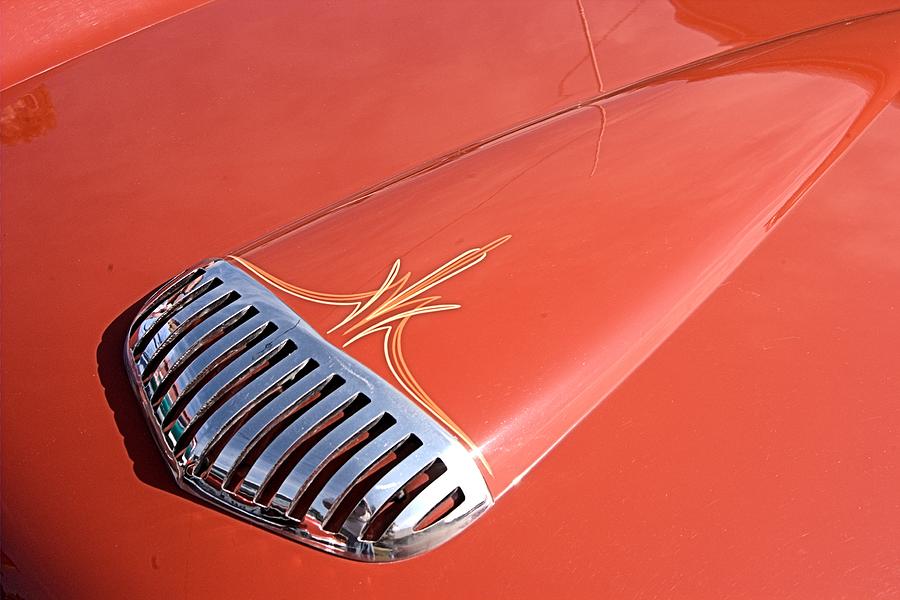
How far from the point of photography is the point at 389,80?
1734 mm

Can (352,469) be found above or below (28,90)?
below

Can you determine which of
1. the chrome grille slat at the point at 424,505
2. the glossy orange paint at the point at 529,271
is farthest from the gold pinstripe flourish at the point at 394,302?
the chrome grille slat at the point at 424,505

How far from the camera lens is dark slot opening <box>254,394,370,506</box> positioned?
103 centimetres

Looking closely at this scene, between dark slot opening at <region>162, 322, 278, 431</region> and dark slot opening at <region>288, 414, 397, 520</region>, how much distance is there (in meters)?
0.20

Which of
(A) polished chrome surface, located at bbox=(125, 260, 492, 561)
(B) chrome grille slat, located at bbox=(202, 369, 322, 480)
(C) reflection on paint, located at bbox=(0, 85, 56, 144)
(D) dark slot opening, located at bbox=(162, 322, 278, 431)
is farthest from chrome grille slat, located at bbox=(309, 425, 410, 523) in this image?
(C) reflection on paint, located at bbox=(0, 85, 56, 144)

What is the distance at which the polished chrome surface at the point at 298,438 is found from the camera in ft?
3.31

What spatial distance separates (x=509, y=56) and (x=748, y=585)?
1.17 m

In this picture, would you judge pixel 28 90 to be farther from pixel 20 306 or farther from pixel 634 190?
pixel 634 190

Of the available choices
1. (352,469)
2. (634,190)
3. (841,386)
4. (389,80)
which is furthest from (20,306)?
(841,386)

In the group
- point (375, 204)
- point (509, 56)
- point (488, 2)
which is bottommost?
point (375, 204)

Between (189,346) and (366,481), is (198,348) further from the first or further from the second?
(366,481)

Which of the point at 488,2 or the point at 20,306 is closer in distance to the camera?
the point at 20,306

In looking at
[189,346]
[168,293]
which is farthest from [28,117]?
[189,346]

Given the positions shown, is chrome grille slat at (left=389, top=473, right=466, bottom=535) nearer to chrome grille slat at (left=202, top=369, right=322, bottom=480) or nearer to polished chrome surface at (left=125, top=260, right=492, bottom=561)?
polished chrome surface at (left=125, top=260, right=492, bottom=561)
